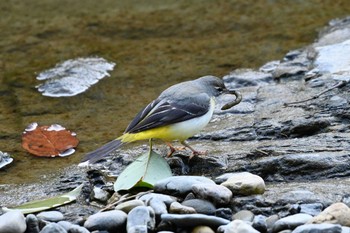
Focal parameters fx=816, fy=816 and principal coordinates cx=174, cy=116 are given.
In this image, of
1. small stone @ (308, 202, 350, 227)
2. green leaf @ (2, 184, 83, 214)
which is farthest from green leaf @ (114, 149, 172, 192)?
small stone @ (308, 202, 350, 227)

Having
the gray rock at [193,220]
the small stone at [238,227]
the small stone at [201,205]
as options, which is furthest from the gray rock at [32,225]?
the small stone at [238,227]

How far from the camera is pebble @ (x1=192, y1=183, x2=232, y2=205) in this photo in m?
5.55

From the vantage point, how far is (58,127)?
816cm

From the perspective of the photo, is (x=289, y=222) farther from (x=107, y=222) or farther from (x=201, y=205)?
(x=107, y=222)

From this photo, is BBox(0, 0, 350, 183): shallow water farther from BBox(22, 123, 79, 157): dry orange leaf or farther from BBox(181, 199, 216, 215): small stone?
BBox(181, 199, 216, 215): small stone

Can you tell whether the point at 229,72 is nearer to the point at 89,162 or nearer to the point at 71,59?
the point at 71,59

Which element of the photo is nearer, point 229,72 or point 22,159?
point 22,159

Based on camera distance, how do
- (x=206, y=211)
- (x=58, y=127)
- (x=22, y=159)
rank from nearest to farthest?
1. (x=206, y=211)
2. (x=22, y=159)
3. (x=58, y=127)

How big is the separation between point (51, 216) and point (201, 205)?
1039mm

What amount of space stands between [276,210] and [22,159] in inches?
109

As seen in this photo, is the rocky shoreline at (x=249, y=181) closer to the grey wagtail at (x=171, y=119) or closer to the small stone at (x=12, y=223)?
the small stone at (x=12, y=223)

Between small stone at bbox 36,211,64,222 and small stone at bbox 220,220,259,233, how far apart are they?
122 centimetres

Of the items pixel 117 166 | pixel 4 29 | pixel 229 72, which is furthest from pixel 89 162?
pixel 4 29

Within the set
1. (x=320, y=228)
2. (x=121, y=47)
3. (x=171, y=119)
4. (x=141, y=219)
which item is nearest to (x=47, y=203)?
(x=141, y=219)
